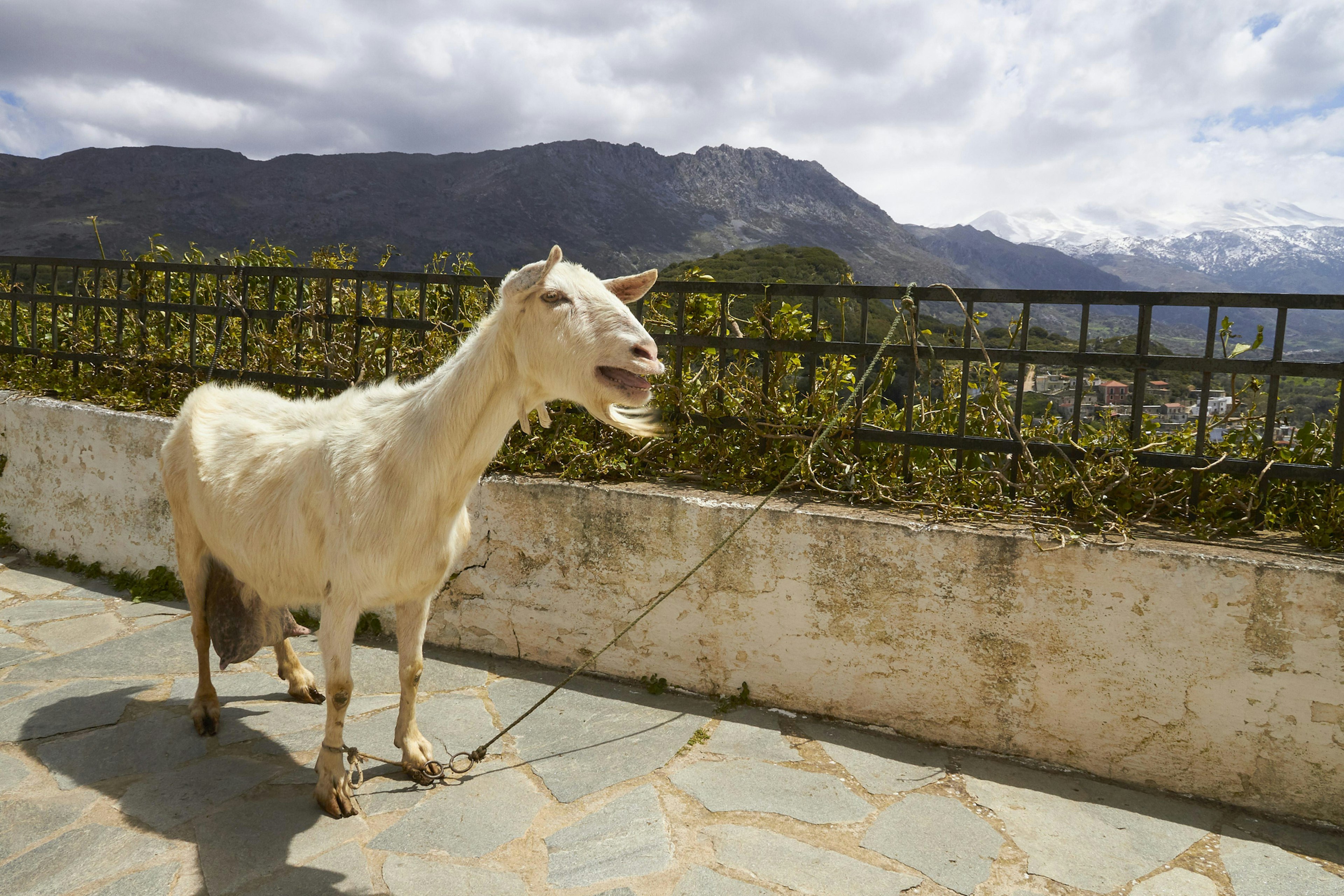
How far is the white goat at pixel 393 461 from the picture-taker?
2402mm

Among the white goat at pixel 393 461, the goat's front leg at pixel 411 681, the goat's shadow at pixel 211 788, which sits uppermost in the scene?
the white goat at pixel 393 461

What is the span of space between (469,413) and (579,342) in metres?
0.56

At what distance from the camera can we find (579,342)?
7.69 feet

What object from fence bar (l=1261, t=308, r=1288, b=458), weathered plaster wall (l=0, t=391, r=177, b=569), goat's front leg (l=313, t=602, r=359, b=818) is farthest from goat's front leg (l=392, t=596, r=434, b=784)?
fence bar (l=1261, t=308, r=1288, b=458)

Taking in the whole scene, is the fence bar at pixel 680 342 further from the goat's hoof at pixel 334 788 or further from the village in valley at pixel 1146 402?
the goat's hoof at pixel 334 788

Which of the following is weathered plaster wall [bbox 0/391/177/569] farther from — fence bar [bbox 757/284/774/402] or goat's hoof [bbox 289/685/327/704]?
fence bar [bbox 757/284/774/402]

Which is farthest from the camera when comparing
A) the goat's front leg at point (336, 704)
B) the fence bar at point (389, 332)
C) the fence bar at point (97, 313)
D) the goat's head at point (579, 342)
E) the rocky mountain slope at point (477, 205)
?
the rocky mountain slope at point (477, 205)

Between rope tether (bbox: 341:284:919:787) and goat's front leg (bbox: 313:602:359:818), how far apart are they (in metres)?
0.04

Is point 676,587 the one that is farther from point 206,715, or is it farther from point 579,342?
point 206,715

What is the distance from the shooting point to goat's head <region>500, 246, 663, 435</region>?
229cm

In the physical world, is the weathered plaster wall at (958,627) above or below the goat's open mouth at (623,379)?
below

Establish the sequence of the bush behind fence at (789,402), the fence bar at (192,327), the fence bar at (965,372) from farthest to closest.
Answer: the fence bar at (192,327) → the fence bar at (965,372) → the bush behind fence at (789,402)

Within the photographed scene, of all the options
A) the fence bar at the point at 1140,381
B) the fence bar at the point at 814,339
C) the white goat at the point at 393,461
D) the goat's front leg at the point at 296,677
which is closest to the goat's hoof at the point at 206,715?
the goat's front leg at the point at 296,677

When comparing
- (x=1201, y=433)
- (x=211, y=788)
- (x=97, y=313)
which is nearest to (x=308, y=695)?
(x=211, y=788)
